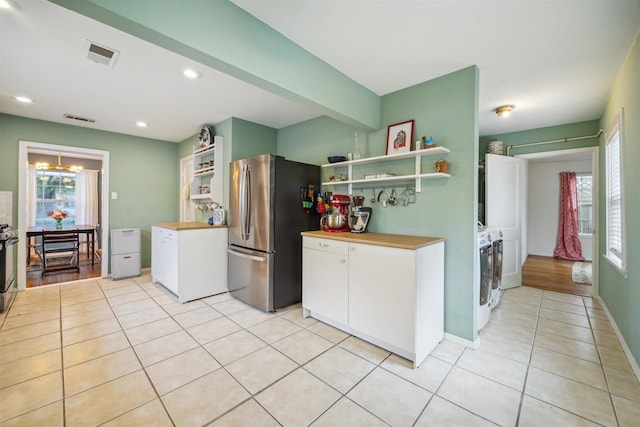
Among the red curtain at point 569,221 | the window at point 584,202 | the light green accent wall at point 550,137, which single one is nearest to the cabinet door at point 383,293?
the light green accent wall at point 550,137

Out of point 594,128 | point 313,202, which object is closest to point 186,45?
point 313,202

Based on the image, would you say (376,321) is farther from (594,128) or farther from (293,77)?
(594,128)

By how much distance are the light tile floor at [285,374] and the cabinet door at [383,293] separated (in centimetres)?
21

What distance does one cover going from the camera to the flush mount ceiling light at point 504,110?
3.16 meters

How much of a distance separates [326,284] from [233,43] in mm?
2056

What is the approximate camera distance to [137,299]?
10.8 ft

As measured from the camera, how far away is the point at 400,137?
2.67 m

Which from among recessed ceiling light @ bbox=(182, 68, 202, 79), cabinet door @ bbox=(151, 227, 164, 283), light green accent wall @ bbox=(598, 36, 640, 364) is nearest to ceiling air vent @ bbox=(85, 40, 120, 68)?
recessed ceiling light @ bbox=(182, 68, 202, 79)

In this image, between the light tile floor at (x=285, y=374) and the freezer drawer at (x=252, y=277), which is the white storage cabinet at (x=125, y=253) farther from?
the freezer drawer at (x=252, y=277)

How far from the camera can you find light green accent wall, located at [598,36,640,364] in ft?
6.37

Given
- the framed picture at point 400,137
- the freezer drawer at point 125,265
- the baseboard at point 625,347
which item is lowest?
the baseboard at point 625,347

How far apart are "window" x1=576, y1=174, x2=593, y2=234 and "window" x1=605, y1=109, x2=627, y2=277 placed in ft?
13.8

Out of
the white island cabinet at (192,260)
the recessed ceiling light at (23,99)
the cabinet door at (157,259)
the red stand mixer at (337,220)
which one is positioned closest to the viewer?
the red stand mixer at (337,220)

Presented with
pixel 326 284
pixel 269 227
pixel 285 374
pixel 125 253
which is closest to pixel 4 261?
pixel 125 253
